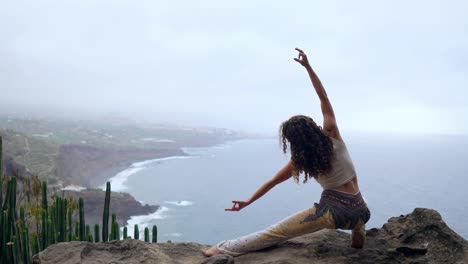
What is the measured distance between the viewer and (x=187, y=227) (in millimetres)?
28969

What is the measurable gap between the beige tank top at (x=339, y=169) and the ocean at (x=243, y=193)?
70.6 feet

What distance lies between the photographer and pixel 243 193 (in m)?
38.2

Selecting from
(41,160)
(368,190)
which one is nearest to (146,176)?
(41,160)

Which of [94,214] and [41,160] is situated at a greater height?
[41,160]

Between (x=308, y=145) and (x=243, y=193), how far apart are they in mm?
35397

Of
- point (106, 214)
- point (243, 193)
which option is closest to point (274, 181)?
point (106, 214)

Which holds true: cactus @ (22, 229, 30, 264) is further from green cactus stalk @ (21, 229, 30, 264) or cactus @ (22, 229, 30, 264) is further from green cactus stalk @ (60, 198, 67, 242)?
green cactus stalk @ (60, 198, 67, 242)

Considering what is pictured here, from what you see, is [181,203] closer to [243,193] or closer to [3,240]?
[243,193]

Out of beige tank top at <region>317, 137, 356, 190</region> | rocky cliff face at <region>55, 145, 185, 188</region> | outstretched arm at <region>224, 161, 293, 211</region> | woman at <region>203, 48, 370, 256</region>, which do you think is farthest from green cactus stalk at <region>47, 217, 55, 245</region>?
rocky cliff face at <region>55, 145, 185, 188</region>

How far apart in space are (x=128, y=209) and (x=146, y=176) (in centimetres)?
2146

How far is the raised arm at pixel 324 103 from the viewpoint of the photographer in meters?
3.43

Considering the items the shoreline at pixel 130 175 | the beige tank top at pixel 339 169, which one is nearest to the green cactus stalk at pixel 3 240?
the beige tank top at pixel 339 169

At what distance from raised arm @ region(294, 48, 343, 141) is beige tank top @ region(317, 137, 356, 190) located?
0.08 metres

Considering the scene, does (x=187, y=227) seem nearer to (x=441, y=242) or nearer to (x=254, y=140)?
(x=441, y=242)
